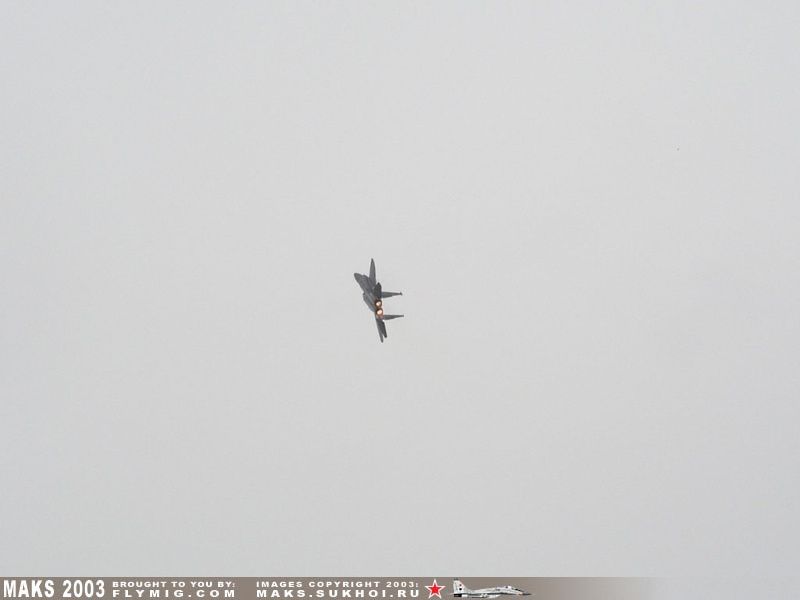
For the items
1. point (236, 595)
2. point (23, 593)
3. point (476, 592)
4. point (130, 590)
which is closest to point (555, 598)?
point (476, 592)

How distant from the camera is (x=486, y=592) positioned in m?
105

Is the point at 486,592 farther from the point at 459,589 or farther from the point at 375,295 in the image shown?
the point at 375,295

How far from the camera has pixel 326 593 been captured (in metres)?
108

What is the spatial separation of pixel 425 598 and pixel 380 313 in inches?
1508

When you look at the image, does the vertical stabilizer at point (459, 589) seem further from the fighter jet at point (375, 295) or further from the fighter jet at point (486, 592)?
the fighter jet at point (375, 295)

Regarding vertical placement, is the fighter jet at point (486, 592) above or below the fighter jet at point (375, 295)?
below

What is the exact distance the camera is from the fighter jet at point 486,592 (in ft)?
344

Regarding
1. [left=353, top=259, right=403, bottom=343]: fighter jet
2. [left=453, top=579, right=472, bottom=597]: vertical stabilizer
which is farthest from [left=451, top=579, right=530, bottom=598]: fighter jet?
[left=353, top=259, right=403, bottom=343]: fighter jet

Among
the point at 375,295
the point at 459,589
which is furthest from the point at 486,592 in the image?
the point at 375,295

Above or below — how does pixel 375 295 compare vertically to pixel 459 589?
above

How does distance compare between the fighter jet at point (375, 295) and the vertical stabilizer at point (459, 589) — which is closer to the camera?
the fighter jet at point (375, 295)

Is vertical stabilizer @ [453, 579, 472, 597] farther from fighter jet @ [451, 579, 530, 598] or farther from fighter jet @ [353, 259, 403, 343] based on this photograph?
fighter jet @ [353, 259, 403, 343]

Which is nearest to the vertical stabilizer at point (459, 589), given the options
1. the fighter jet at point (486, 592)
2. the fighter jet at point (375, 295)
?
the fighter jet at point (486, 592)

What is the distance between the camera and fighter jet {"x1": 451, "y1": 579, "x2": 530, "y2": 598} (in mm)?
104938
